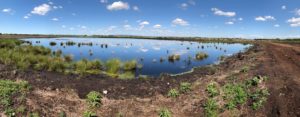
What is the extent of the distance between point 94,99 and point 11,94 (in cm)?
315

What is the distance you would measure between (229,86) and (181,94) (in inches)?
82.1

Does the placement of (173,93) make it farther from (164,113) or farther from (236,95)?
(236,95)

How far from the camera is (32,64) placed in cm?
2138

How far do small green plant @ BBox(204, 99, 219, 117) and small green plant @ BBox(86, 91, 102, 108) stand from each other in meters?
4.05

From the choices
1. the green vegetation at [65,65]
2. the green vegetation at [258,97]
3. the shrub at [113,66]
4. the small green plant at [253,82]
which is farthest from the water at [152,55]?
the green vegetation at [258,97]

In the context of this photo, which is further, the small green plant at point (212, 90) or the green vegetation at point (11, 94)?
the small green plant at point (212, 90)

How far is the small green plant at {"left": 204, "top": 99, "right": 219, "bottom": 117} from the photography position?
376 inches

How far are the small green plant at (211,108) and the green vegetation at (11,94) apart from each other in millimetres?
6416

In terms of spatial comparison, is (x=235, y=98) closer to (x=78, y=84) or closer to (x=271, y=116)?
(x=271, y=116)

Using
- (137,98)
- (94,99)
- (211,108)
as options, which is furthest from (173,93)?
(94,99)

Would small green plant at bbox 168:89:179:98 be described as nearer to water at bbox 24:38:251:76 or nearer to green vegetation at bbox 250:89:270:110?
green vegetation at bbox 250:89:270:110

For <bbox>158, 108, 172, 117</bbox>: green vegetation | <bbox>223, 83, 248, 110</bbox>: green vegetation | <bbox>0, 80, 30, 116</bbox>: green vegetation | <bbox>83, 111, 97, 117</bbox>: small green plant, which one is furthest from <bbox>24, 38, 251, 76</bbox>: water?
<bbox>83, 111, 97, 117</bbox>: small green plant

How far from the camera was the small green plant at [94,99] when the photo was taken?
1027cm

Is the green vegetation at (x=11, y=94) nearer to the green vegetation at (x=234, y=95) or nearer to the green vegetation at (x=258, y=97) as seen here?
the green vegetation at (x=234, y=95)
